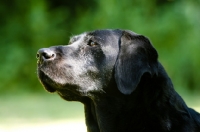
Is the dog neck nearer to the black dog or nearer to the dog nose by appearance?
the black dog

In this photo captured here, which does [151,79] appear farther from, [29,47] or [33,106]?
[29,47]

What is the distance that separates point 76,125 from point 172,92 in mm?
4717

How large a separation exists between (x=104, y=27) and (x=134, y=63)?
26.3ft

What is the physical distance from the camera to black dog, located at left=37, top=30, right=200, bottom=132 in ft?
14.8

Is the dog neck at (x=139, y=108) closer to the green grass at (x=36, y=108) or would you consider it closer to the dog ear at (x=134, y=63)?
the dog ear at (x=134, y=63)

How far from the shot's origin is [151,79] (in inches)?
179

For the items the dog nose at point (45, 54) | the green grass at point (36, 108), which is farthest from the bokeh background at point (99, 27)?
the dog nose at point (45, 54)

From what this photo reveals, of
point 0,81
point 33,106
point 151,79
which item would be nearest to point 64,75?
point 151,79

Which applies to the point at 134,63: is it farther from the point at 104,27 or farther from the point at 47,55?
the point at 104,27

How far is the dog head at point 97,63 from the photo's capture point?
4527mm

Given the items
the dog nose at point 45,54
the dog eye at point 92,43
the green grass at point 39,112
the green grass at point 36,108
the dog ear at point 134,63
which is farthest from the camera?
the green grass at point 36,108

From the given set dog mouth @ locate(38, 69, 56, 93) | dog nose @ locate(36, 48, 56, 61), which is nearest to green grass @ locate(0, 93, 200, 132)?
dog mouth @ locate(38, 69, 56, 93)

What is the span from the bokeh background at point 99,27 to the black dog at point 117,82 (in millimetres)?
7321

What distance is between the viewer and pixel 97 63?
15.6 ft
